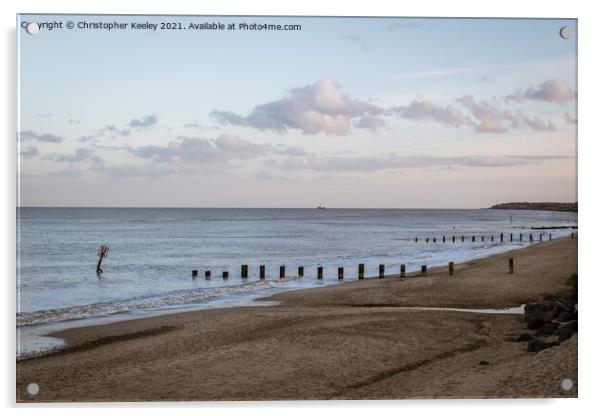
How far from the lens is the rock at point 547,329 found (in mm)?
8188

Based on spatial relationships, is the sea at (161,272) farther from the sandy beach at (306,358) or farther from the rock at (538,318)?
the rock at (538,318)

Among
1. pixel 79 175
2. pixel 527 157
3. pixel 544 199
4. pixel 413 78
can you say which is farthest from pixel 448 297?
pixel 79 175

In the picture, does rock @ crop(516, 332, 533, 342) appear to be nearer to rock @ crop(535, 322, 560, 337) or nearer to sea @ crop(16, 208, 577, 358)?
rock @ crop(535, 322, 560, 337)

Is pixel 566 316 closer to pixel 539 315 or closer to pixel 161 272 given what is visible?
pixel 539 315

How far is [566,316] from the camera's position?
8.03 metres

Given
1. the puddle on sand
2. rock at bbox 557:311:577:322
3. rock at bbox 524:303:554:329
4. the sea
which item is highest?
rock at bbox 557:311:577:322

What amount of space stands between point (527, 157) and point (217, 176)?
14.7 ft

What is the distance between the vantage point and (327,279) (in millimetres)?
17609

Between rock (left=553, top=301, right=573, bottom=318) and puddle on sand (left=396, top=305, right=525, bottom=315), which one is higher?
rock (left=553, top=301, right=573, bottom=318)

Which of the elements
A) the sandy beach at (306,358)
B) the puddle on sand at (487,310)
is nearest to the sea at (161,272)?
the sandy beach at (306,358)

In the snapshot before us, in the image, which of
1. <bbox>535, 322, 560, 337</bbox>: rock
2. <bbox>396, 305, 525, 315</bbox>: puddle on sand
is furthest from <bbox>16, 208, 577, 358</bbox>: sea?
<bbox>396, 305, 525, 315</bbox>: puddle on sand

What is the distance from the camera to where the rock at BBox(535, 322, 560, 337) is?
8.19m

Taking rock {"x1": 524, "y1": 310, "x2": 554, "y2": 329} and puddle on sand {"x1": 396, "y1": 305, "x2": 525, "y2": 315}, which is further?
puddle on sand {"x1": 396, "y1": 305, "x2": 525, "y2": 315}

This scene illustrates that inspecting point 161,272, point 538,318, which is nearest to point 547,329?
point 538,318
